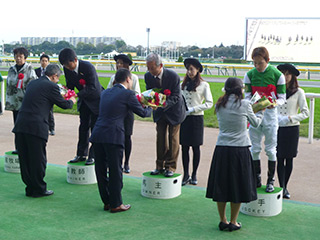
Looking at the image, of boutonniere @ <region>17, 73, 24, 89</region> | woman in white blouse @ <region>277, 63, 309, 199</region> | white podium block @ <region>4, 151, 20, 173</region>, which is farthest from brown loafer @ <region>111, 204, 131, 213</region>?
boutonniere @ <region>17, 73, 24, 89</region>

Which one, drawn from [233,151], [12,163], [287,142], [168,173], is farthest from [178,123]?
[12,163]

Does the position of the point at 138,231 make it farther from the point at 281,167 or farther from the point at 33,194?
the point at 281,167

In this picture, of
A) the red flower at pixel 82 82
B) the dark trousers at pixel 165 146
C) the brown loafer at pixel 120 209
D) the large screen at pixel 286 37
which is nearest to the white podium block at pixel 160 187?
the dark trousers at pixel 165 146

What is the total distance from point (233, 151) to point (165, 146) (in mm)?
2089

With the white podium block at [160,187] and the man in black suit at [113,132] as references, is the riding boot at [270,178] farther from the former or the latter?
the man in black suit at [113,132]

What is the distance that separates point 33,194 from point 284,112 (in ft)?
12.0

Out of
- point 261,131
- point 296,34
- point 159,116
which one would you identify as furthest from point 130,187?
point 296,34

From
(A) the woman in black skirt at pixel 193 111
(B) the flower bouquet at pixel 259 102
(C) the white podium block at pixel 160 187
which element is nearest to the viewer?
(B) the flower bouquet at pixel 259 102

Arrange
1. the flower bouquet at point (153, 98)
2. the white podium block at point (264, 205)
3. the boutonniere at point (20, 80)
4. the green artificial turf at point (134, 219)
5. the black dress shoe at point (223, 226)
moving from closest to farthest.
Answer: the green artificial turf at point (134, 219), the black dress shoe at point (223, 226), the white podium block at point (264, 205), the flower bouquet at point (153, 98), the boutonniere at point (20, 80)

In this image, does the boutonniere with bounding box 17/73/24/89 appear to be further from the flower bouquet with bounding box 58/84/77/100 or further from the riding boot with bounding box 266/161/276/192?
the riding boot with bounding box 266/161/276/192

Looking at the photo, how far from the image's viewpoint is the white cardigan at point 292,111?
714cm

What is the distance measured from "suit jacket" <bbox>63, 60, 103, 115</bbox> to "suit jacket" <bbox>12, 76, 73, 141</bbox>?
0.60 metres

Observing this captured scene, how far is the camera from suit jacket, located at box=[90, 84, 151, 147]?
6.11 m

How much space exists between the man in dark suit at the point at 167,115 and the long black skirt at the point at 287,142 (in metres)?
1.41
